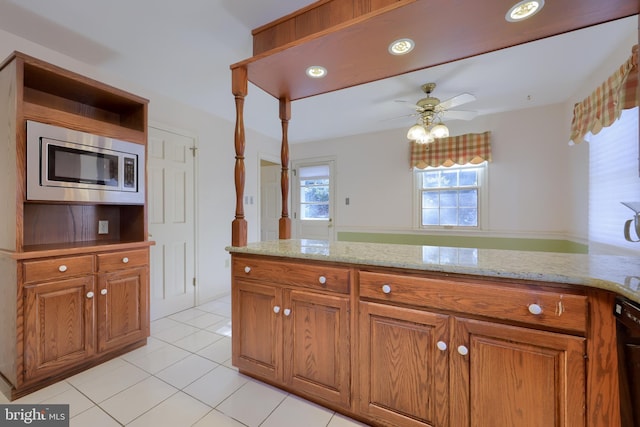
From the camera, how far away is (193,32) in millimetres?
1860

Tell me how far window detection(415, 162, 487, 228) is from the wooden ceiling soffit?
7.82ft

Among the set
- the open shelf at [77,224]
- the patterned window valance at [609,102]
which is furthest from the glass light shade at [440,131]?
the open shelf at [77,224]

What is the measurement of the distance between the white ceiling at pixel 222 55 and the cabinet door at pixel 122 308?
1.75 metres

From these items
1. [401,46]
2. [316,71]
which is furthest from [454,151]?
[316,71]

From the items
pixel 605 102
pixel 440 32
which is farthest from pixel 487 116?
pixel 440 32

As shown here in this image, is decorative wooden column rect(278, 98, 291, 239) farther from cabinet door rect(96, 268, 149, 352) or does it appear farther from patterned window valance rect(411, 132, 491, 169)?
patterned window valance rect(411, 132, 491, 169)

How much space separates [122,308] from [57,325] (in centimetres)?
39

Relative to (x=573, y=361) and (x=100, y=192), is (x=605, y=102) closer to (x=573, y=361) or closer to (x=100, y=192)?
(x=573, y=361)

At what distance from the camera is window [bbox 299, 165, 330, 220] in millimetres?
4754

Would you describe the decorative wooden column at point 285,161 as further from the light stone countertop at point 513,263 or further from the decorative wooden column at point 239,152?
the light stone countertop at point 513,263

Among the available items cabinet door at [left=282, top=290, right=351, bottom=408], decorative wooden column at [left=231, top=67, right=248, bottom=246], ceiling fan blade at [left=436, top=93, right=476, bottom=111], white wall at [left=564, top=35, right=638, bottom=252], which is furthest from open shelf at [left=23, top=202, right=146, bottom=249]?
white wall at [left=564, top=35, right=638, bottom=252]

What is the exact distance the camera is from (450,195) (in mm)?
3783

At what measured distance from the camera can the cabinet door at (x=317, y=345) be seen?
4.60ft

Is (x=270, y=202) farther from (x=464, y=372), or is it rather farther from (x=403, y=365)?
(x=464, y=372)
